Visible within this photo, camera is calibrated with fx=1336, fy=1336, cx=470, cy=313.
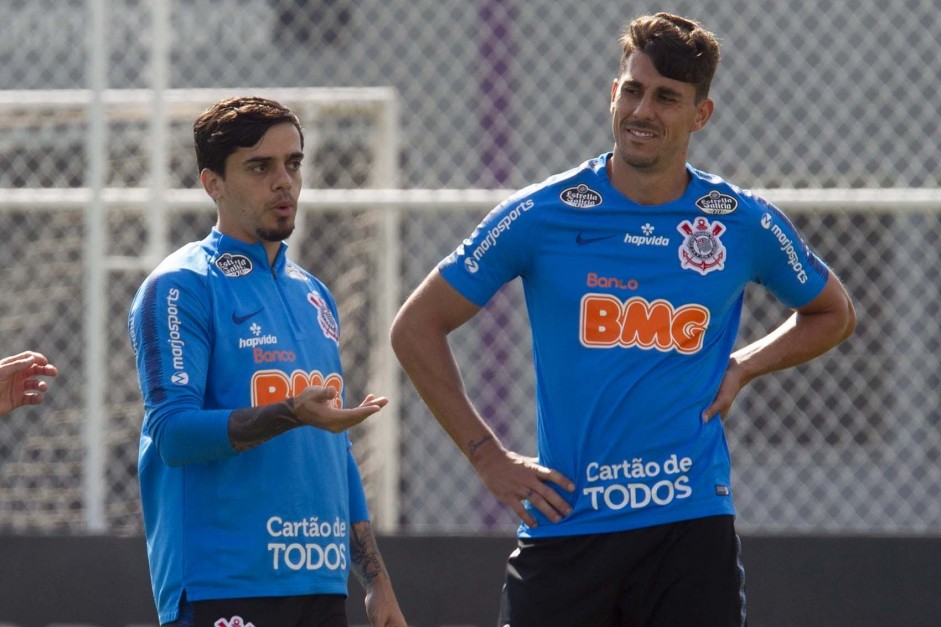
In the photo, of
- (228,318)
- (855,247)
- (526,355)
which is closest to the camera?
(228,318)

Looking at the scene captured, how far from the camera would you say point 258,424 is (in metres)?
2.91

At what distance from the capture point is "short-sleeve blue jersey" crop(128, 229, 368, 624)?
3029 mm

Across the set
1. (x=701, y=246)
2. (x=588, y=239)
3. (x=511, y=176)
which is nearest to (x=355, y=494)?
(x=588, y=239)

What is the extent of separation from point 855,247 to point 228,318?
489cm

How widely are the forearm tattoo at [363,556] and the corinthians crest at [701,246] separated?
108cm

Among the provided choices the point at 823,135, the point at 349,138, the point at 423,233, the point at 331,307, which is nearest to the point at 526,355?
the point at 423,233

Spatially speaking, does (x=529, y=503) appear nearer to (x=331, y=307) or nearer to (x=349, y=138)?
(x=331, y=307)

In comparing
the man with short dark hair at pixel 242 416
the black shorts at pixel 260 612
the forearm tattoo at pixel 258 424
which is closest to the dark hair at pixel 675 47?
the man with short dark hair at pixel 242 416

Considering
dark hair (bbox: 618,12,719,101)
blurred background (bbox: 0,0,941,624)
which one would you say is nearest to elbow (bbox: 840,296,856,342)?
dark hair (bbox: 618,12,719,101)

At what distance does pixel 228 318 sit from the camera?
314 centimetres

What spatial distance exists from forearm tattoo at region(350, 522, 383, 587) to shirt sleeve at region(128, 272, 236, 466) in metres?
0.59

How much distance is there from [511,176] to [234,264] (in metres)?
3.58

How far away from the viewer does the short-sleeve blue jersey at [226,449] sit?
303cm

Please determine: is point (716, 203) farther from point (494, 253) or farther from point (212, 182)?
point (212, 182)
